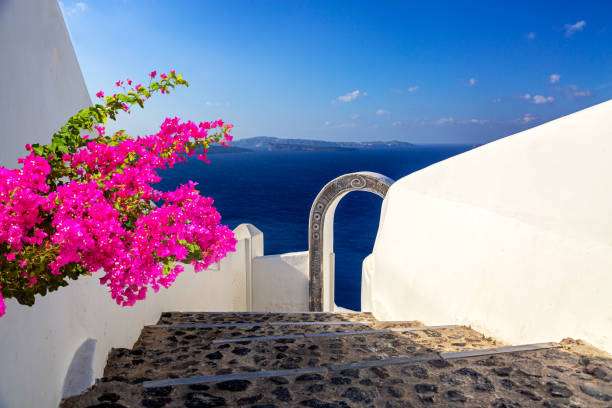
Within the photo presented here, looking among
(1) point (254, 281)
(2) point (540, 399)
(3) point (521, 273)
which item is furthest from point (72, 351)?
(1) point (254, 281)

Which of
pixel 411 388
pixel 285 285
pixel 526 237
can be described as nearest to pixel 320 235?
pixel 285 285

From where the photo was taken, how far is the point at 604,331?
8.00 ft

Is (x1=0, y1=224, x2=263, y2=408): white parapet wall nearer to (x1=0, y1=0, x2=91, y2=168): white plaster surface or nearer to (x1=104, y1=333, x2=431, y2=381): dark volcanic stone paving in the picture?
(x1=104, y1=333, x2=431, y2=381): dark volcanic stone paving

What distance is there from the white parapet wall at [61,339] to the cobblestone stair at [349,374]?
0.12 meters

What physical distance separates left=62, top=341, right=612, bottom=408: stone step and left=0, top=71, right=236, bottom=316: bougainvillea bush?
0.79 meters

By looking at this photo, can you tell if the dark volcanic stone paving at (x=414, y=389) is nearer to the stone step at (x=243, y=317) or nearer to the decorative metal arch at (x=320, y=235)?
the stone step at (x=243, y=317)

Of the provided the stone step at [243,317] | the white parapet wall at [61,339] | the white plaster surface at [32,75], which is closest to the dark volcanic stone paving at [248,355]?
the white parapet wall at [61,339]

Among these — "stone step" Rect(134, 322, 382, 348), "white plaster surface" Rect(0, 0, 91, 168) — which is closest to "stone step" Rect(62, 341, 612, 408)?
"stone step" Rect(134, 322, 382, 348)

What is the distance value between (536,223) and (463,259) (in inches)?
31.7

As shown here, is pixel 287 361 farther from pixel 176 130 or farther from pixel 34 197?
pixel 34 197

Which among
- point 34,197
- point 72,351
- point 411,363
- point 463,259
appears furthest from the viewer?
point 463,259

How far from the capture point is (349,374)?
2293 millimetres

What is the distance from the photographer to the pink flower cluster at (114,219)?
49.3 inches

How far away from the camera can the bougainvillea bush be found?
4.15 ft
